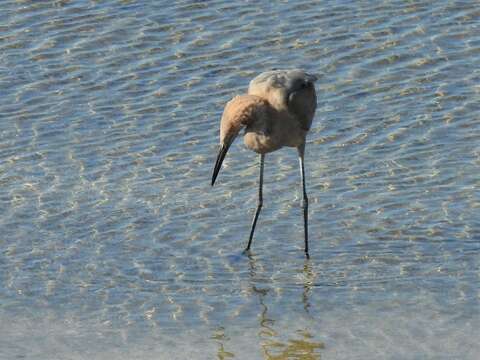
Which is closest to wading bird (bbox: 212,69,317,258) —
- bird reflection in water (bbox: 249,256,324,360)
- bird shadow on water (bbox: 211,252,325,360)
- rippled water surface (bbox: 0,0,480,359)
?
rippled water surface (bbox: 0,0,480,359)

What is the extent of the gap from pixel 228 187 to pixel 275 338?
273 centimetres

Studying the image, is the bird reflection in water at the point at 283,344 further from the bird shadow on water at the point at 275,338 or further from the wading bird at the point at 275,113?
the wading bird at the point at 275,113

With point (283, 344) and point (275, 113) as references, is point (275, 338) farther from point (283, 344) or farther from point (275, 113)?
point (275, 113)

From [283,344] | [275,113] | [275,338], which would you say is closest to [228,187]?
[275,113]

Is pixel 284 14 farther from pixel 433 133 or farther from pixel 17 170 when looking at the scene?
pixel 17 170

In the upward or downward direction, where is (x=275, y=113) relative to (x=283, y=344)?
upward

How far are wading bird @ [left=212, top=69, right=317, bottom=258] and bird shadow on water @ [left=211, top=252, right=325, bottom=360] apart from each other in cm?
73

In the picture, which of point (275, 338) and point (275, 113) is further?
point (275, 113)

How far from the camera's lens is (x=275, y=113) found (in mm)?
9531

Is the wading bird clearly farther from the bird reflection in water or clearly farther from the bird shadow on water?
the bird reflection in water

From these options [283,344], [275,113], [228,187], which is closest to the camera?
[283,344]

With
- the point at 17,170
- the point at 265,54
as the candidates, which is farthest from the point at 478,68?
the point at 17,170

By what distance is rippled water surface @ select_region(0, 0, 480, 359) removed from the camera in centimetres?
798

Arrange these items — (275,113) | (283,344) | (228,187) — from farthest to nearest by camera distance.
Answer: (228,187), (275,113), (283,344)
